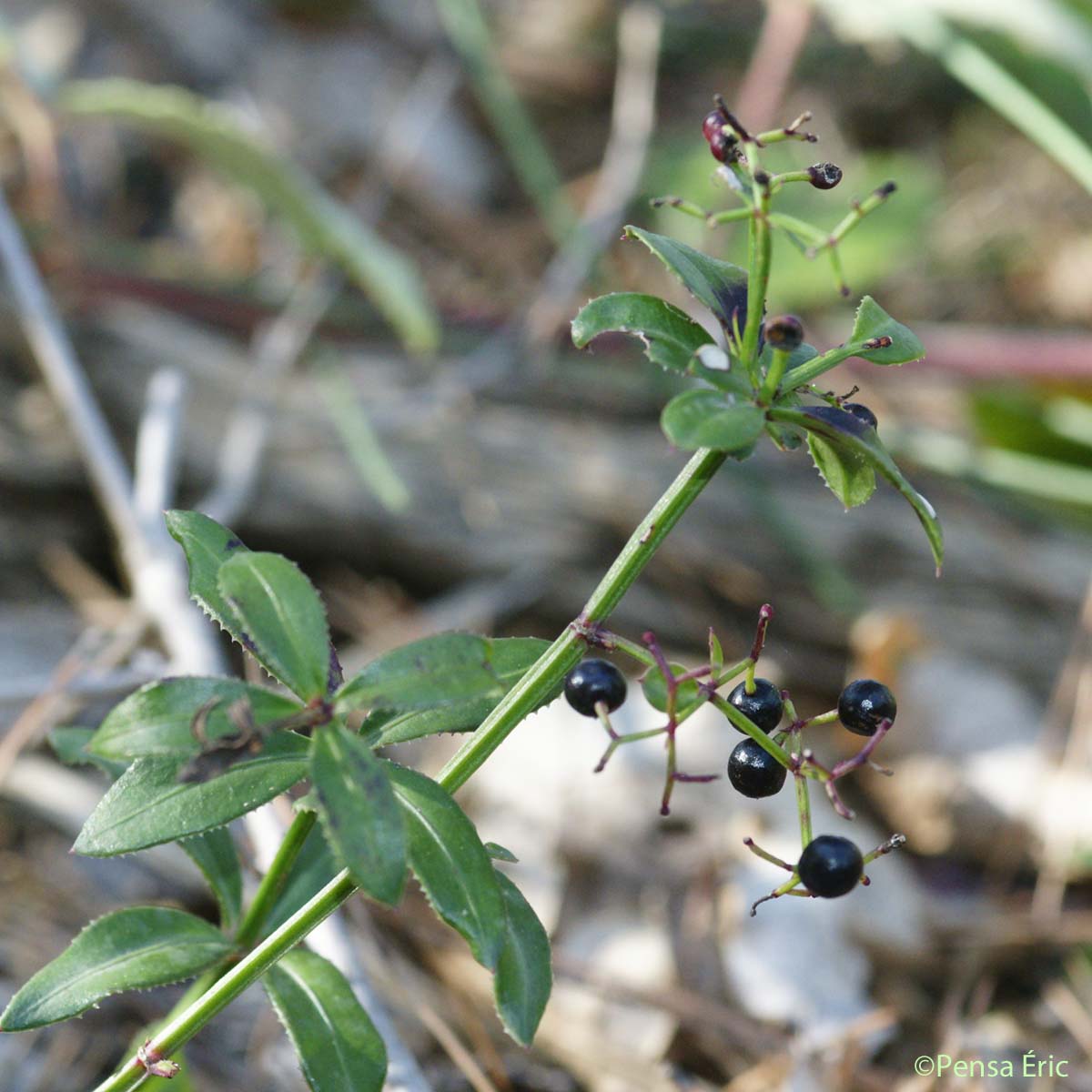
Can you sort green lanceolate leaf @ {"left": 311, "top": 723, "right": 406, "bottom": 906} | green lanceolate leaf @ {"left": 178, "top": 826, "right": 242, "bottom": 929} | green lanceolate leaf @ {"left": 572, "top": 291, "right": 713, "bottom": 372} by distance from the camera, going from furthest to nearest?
1. green lanceolate leaf @ {"left": 178, "top": 826, "right": 242, "bottom": 929}
2. green lanceolate leaf @ {"left": 572, "top": 291, "right": 713, "bottom": 372}
3. green lanceolate leaf @ {"left": 311, "top": 723, "right": 406, "bottom": 906}

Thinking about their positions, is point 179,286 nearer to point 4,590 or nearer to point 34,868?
point 4,590

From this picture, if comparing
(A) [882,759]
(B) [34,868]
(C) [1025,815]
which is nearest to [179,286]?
(B) [34,868]

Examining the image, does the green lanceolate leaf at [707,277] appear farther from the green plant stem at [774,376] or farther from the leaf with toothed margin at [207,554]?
the leaf with toothed margin at [207,554]

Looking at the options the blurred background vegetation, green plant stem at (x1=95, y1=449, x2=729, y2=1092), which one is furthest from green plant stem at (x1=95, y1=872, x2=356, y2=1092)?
the blurred background vegetation

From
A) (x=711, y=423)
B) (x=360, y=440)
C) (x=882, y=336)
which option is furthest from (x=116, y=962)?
(x=360, y=440)

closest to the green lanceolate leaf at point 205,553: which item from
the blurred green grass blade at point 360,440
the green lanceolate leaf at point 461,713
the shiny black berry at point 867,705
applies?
the green lanceolate leaf at point 461,713

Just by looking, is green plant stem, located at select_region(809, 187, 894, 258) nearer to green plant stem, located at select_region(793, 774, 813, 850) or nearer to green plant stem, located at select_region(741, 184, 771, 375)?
green plant stem, located at select_region(741, 184, 771, 375)
